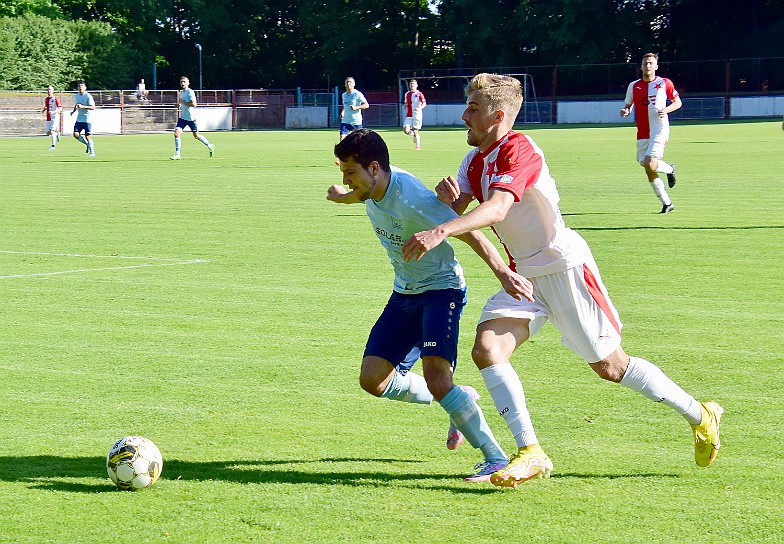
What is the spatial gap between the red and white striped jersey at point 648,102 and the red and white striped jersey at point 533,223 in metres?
12.6

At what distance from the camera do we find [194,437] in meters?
5.91

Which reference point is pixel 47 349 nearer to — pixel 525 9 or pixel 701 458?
pixel 701 458

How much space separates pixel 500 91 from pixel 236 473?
6.81 ft

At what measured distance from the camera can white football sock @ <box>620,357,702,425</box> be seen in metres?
5.30

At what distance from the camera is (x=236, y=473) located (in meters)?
5.30

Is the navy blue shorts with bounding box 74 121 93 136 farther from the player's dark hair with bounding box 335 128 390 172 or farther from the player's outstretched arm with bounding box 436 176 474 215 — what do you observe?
the player's outstretched arm with bounding box 436 176 474 215

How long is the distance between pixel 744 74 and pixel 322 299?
59.5 meters

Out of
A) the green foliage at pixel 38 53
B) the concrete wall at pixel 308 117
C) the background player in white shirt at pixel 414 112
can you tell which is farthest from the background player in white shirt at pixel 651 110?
the green foliage at pixel 38 53

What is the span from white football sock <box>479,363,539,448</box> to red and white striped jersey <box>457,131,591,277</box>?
1.61 feet

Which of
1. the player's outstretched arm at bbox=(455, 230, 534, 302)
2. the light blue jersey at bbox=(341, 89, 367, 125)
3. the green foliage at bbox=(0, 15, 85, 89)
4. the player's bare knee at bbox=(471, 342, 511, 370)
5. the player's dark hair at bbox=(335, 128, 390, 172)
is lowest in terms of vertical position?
the player's bare knee at bbox=(471, 342, 511, 370)

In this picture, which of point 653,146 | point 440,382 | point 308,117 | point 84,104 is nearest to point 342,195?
point 440,382

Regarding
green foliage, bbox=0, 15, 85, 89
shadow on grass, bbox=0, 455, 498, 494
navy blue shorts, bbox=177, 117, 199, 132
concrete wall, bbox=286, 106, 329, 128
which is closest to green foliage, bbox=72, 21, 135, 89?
green foliage, bbox=0, 15, 85, 89

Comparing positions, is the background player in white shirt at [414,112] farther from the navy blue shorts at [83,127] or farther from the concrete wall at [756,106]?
the concrete wall at [756,106]

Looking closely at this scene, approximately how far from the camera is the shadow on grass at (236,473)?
16.9 ft
